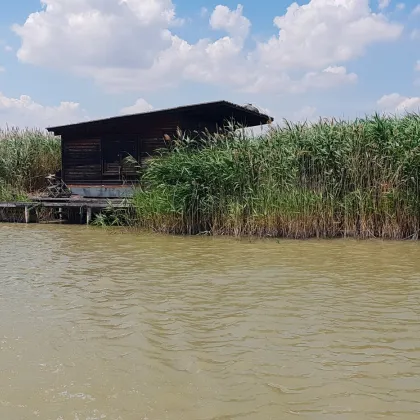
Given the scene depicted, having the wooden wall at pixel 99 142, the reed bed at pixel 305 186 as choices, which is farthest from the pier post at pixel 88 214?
the reed bed at pixel 305 186

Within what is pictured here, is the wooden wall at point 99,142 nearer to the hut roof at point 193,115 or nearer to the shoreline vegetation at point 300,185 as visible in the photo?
the hut roof at point 193,115

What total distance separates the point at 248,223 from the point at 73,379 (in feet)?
27.4

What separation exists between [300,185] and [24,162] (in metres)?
11.4

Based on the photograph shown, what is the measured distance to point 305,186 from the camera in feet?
39.8

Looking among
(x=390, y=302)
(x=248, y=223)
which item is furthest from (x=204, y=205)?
(x=390, y=302)

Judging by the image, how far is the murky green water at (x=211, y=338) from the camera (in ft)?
12.0

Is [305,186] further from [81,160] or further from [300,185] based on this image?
[81,160]

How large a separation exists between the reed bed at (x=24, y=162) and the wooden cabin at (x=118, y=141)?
1650 millimetres

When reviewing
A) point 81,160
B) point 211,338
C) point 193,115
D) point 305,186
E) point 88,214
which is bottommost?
point 211,338

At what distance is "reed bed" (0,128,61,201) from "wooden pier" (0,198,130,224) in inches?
42.0

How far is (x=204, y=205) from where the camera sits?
12.7 m

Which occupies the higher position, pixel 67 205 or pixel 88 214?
pixel 67 205

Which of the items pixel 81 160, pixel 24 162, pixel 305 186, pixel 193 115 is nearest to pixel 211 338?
pixel 305 186

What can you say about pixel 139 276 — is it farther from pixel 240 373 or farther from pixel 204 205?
pixel 204 205
